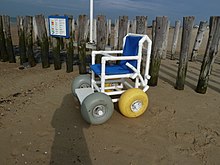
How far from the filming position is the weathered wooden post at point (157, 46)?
15.3ft

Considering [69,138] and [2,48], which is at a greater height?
[2,48]

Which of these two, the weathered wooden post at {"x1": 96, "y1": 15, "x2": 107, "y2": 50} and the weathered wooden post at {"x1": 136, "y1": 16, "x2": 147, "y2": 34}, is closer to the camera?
the weathered wooden post at {"x1": 136, "y1": 16, "x2": 147, "y2": 34}

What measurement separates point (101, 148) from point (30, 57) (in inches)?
215

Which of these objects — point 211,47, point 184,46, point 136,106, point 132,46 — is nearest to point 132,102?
point 136,106

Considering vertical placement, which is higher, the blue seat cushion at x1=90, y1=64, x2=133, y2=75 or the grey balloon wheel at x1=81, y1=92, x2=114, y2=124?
the blue seat cushion at x1=90, y1=64, x2=133, y2=75

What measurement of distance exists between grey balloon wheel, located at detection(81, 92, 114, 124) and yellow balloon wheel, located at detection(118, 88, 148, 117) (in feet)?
0.91

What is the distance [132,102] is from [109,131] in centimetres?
63

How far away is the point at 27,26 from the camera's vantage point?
22.1 feet

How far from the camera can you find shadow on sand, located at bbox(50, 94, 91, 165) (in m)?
2.55

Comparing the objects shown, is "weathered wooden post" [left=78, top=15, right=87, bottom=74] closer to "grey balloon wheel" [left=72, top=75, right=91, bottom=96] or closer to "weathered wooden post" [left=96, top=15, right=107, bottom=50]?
"weathered wooden post" [left=96, top=15, right=107, bottom=50]

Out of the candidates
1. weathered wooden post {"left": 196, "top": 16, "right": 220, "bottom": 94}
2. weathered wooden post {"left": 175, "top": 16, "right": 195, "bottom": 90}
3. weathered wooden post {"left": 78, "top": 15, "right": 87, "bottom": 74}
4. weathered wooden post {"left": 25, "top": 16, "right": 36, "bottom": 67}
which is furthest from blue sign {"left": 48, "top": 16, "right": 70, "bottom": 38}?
weathered wooden post {"left": 196, "top": 16, "right": 220, "bottom": 94}

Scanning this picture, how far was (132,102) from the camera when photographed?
341 cm

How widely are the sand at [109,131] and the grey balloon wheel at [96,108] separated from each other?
164 mm

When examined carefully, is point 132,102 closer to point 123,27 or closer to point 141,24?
point 141,24
